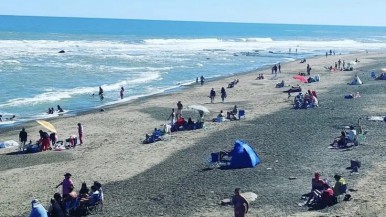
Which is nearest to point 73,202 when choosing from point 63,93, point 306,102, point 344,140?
point 344,140

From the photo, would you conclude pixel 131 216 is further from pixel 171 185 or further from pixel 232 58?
pixel 232 58

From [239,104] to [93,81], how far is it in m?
19.8

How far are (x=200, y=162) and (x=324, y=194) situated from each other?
6.39m

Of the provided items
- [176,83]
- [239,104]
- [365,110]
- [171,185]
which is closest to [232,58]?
[176,83]

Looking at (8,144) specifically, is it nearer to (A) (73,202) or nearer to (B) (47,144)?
(B) (47,144)

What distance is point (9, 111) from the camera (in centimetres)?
3541

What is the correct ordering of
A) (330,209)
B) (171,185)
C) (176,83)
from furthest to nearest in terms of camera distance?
(176,83), (171,185), (330,209)

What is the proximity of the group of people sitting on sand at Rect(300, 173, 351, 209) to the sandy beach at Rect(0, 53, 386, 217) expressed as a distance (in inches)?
11.0

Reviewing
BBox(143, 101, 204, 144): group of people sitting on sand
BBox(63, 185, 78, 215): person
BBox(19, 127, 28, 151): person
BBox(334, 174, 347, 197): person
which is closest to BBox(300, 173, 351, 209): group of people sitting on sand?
BBox(334, 174, 347, 197): person

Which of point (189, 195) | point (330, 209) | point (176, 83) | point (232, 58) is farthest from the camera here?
point (232, 58)

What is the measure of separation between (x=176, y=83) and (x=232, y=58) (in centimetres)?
3185

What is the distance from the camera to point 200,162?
20.4 m

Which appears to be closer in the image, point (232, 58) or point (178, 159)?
point (178, 159)

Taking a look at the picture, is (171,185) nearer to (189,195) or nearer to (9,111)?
(189,195)
